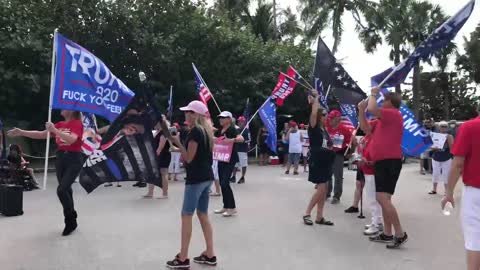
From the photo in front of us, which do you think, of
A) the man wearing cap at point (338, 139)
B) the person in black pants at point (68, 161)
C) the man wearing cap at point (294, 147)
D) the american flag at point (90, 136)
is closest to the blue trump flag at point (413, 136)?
the man wearing cap at point (338, 139)

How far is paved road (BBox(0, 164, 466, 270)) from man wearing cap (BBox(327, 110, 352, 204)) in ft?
1.17

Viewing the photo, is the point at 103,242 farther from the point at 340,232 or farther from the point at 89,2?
the point at 89,2

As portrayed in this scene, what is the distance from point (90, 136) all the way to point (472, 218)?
7054 millimetres

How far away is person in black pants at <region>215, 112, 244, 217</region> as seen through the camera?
27.2 feet

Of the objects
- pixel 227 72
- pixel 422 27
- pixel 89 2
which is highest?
pixel 422 27

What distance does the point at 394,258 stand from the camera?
19.2 feet

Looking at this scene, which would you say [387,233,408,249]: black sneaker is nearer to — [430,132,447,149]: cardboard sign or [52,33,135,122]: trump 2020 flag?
[52,33,135,122]: trump 2020 flag

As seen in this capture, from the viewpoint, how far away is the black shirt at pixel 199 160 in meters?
5.22

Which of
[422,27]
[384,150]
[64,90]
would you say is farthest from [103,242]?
[422,27]

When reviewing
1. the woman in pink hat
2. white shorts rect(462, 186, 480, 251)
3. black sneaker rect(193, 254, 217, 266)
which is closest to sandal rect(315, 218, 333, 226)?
black sneaker rect(193, 254, 217, 266)

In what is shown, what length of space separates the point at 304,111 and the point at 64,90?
20917 mm

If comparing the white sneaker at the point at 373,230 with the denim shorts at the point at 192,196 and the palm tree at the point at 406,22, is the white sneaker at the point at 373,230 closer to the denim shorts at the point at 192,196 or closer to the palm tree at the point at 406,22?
the denim shorts at the point at 192,196

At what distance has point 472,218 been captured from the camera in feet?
12.8

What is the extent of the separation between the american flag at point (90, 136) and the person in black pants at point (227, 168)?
2013 millimetres
